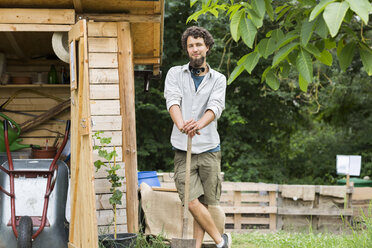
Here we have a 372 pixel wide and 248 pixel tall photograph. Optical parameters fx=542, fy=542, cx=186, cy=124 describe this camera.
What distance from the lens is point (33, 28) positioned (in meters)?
4.64

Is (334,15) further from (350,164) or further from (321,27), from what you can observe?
(350,164)

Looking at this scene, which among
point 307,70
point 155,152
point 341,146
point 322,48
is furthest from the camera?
point 341,146

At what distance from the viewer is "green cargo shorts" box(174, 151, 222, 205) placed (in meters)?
4.23

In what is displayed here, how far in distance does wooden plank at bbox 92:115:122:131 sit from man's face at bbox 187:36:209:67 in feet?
3.52

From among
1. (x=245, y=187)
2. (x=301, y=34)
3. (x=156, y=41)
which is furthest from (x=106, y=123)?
(x=245, y=187)

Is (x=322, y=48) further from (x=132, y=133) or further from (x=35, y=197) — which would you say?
(x=35, y=197)

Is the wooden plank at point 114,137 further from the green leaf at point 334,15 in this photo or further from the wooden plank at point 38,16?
the green leaf at point 334,15

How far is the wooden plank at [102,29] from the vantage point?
495 centimetres

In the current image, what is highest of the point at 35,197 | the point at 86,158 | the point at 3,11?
the point at 3,11

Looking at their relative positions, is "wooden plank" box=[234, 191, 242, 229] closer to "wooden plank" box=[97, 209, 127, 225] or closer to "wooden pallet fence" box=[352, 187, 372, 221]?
"wooden pallet fence" box=[352, 187, 372, 221]

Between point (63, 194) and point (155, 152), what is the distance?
771 cm

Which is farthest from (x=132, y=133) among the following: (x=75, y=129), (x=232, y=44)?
(x=232, y=44)

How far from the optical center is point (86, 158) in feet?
12.7

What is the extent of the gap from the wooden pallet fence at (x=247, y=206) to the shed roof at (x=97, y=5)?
5.21 meters
